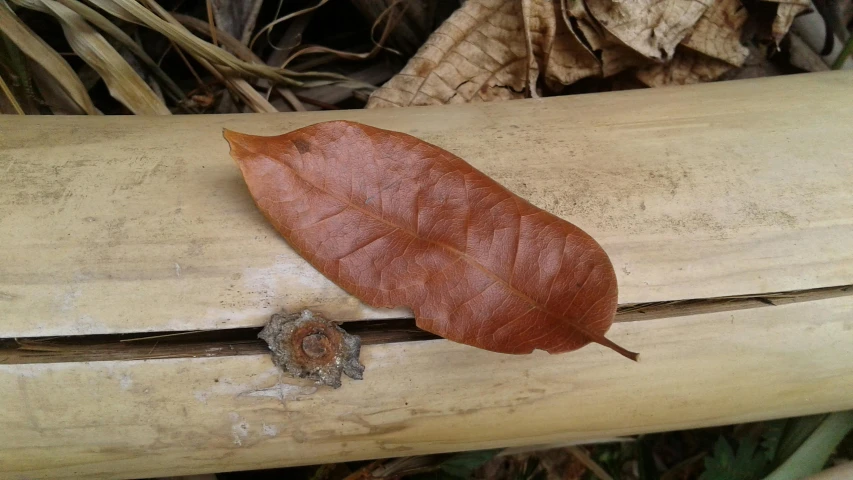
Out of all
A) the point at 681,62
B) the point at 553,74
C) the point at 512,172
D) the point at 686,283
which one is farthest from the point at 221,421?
the point at 681,62

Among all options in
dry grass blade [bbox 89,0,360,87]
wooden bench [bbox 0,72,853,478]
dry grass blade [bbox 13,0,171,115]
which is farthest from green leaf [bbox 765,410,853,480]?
dry grass blade [bbox 13,0,171,115]

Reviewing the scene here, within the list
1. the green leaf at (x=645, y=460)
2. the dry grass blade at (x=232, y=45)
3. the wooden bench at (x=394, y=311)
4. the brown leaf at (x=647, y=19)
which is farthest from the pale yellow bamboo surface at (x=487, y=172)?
the green leaf at (x=645, y=460)

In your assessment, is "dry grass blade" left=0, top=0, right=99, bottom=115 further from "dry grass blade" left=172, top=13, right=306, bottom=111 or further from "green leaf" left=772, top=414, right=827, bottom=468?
"green leaf" left=772, top=414, right=827, bottom=468

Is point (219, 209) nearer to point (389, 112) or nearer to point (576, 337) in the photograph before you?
point (389, 112)

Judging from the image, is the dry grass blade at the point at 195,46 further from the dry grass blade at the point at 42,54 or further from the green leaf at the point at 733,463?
the green leaf at the point at 733,463

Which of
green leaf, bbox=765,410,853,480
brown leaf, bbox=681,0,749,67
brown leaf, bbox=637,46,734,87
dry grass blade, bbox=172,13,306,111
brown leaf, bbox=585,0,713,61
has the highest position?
dry grass blade, bbox=172,13,306,111

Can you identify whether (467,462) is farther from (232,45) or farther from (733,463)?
(232,45)

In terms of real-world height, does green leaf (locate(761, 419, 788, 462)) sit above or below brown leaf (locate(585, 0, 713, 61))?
below
